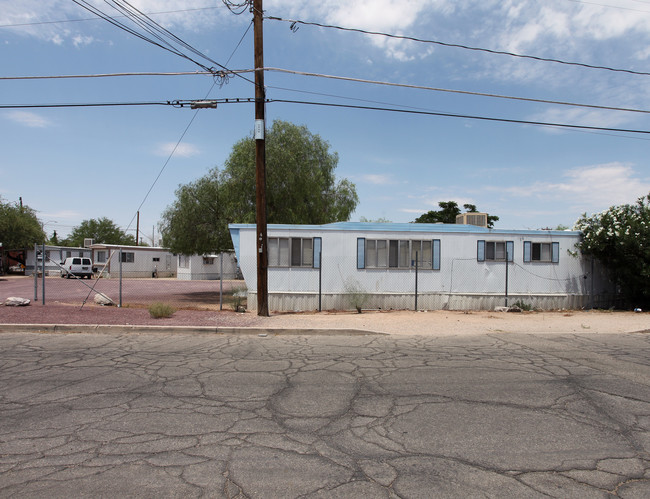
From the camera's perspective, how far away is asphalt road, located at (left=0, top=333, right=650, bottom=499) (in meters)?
3.39

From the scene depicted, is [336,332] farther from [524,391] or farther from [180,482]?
[180,482]

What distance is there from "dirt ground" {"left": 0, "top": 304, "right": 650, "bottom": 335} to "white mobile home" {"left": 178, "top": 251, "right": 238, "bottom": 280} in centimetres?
2710

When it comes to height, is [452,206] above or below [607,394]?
above

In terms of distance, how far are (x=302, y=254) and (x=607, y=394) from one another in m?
10.9

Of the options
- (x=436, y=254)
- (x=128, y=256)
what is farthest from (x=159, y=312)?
(x=128, y=256)

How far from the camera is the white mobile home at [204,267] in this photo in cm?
4072

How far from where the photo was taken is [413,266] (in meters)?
16.0

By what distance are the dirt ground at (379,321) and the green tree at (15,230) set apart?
3533 cm

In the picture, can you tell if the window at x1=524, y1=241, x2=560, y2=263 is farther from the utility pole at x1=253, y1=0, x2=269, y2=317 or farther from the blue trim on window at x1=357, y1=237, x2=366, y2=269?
the utility pole at x1=253, y1=0, x2=269, y2=317

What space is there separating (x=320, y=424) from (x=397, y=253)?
38.8 feet

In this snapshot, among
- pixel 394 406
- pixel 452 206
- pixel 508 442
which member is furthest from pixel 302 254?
pixel 452 206

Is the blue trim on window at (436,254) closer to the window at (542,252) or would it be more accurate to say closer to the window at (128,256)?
the window at (542,252)

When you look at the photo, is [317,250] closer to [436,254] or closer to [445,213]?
[436,254]

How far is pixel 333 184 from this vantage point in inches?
1073
